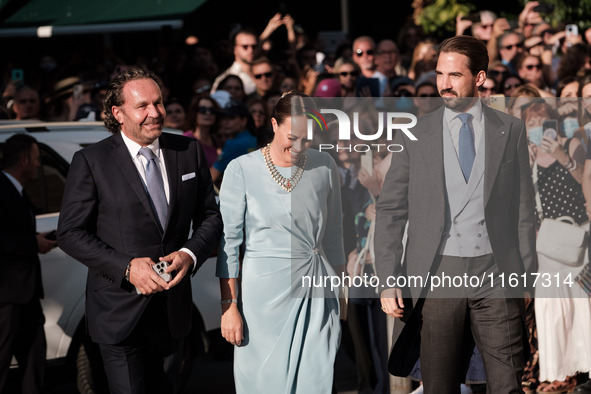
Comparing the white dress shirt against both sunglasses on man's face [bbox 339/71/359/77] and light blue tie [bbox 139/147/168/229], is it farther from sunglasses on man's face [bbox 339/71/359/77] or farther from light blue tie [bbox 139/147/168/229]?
sunglasses on man's face [bbox 339/71/359/77]

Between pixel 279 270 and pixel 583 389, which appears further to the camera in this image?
pixel 583 389

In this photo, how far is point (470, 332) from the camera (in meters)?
5.84

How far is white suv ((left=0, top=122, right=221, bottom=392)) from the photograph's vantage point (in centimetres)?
728

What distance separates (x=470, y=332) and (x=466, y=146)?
99cm

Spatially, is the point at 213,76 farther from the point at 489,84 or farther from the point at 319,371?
the point at 319,371

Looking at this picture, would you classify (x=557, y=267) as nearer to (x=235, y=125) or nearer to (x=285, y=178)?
(x=285, y=178)

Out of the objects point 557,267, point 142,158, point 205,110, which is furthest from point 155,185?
point 205,110

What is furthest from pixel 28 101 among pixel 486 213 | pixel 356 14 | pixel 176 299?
pixel 356 14

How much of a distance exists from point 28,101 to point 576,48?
18.7 feet

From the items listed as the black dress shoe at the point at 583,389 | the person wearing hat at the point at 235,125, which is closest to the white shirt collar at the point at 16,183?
the person wearing hat at the point at 235,125

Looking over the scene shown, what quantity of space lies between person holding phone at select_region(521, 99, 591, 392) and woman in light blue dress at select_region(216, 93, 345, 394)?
1322 millimetres

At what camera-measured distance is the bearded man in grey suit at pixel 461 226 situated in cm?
561

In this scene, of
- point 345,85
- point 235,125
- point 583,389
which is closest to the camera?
point 583,389

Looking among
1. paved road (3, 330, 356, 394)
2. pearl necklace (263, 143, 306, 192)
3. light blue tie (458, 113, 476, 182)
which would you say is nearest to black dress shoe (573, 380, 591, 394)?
paved road (3, 330, 356, 394)
